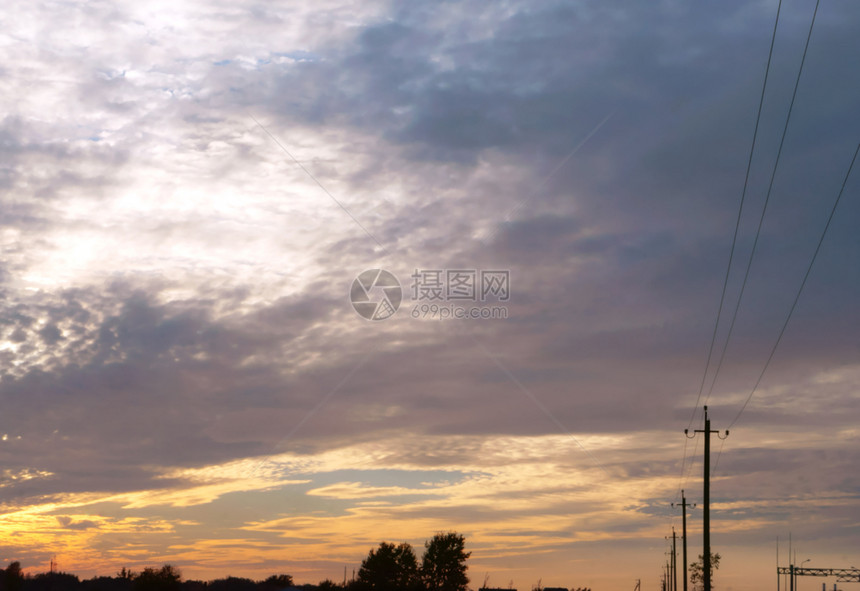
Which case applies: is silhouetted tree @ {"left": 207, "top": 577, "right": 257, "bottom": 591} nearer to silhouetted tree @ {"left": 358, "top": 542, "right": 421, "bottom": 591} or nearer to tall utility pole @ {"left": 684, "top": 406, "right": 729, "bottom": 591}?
silhouetted tree @ {"left": 358, "top": 542, "right": 421, "bottom": 591}

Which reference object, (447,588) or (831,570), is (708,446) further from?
(831,570)

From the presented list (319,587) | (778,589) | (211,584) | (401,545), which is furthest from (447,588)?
(778,589)

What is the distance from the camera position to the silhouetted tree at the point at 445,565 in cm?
12800

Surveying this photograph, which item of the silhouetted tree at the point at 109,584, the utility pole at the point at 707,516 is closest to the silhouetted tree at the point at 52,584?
the silhouetted tree at the point at 109,584

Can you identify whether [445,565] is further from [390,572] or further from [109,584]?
[109,584]

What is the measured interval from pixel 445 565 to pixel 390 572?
835 centimetres

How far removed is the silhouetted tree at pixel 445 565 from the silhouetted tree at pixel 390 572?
71.6 inches

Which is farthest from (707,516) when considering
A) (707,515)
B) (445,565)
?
(445,565)

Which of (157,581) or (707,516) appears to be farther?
(157,581)

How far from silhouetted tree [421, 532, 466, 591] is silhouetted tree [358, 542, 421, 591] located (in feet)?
5.97

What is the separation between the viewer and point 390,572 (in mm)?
127312

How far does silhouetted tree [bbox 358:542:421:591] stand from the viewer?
417 feet

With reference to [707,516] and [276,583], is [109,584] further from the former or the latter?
[707,516]

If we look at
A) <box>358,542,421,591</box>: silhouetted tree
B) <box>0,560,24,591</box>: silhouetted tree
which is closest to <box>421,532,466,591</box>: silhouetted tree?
<box>358,542,421,591</box>: silhouetted tree
